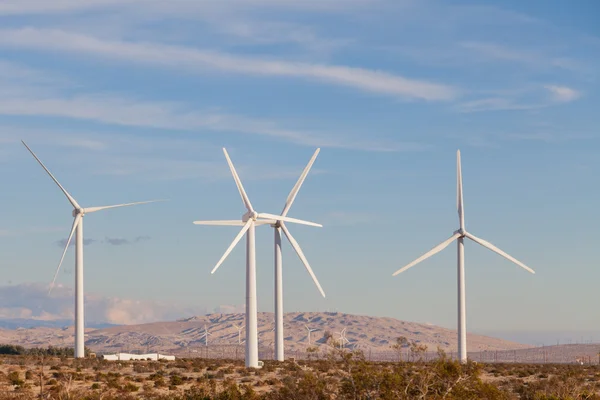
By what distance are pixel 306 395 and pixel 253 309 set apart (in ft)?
127

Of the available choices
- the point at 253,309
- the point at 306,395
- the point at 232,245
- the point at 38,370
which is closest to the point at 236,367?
the point at 253,309

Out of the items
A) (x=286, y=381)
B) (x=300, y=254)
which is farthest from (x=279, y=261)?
(x=286, y=381)

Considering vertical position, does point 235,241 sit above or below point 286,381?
above

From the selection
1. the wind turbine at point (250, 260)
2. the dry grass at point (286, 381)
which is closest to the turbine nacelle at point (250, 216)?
the wind turbine at point (250, 260)

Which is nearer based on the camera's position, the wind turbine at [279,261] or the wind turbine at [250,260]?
the wind turbine at [250,260]

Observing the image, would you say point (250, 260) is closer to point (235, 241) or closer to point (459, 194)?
point (235, 241)

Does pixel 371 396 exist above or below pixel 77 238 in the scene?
below

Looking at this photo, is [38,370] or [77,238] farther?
[77,238]

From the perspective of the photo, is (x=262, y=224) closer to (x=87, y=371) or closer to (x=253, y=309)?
(x=253, y=309)

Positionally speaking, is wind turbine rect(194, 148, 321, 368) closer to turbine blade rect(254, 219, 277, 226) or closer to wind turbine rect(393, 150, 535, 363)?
turbine blade rect(254, 219, 277, 226)

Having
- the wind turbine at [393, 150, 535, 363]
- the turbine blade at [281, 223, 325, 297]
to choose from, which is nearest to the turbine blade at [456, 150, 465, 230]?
the wind turbine at [393, 150, 535, 363]

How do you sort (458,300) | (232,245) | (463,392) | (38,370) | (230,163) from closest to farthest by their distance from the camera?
1. (463,392)
2. (38,370)
3. (232,245)
4. (230,163)
5. (458,300)

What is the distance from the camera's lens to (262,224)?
94.7 meters

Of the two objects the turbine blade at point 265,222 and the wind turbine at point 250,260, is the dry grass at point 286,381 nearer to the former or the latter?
the wind turbine at point 250,260
